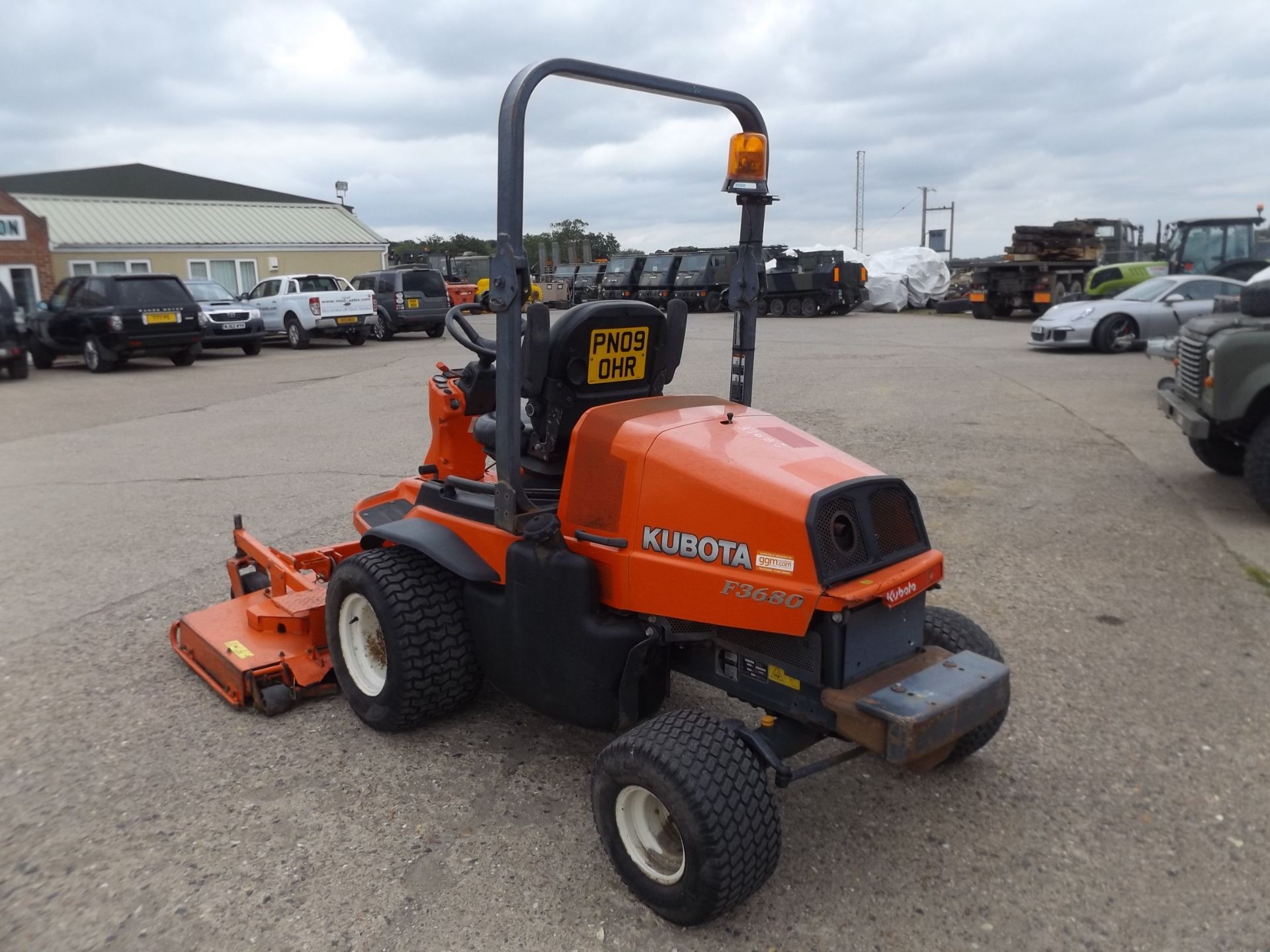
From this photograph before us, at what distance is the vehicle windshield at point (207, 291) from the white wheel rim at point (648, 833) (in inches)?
730

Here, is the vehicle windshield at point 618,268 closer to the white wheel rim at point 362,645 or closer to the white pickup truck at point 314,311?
the white pickup truck at point 314,311

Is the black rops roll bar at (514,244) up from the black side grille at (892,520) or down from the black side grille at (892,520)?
up

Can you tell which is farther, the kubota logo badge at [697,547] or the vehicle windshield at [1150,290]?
the vehicle windshield at [1150,290]

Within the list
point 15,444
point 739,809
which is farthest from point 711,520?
point 15,444

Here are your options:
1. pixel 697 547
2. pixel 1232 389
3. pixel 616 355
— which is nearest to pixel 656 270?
pixel 1232 389

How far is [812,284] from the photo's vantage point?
27953 millimetres

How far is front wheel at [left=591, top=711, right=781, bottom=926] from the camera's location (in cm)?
257

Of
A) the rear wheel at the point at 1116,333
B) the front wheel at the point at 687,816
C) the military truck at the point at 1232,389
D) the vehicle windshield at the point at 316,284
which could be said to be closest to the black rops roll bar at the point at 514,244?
the front wheel at the point at 687,816

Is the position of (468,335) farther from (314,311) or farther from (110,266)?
(110,266)

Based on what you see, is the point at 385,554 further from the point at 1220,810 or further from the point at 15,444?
the point at 15,444

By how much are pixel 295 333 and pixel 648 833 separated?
19585 millimetres

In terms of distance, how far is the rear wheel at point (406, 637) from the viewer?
3535mm

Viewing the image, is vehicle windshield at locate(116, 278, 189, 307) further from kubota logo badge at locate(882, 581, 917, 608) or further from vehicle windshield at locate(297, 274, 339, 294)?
kubota logo badge at locate(882, 581, 917, 608)

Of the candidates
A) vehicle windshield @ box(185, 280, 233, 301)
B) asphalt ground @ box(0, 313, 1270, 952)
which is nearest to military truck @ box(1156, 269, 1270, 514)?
asphalt ground @ box(0, 313, 1270, 952)
